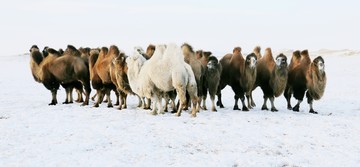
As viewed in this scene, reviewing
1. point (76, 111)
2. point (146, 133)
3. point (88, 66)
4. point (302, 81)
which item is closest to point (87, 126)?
point (146, 133)

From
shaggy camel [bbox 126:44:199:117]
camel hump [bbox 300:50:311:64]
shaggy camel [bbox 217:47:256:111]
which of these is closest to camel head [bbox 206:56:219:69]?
shaggy camel [bbox 217:47:256:111]

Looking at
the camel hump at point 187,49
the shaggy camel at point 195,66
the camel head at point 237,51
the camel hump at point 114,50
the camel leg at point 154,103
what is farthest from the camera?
the camel head at point 237,51

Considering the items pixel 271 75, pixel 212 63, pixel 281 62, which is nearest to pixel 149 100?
pixel 212 63

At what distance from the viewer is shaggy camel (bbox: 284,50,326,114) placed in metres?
14.0

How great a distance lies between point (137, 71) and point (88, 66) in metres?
3.32

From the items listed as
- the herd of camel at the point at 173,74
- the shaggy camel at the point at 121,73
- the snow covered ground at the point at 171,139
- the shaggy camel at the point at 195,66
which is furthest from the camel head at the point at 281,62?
the shaggy camel at the point at 121,73

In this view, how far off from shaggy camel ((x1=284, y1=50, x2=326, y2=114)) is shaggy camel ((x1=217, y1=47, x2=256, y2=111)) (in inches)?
68.6

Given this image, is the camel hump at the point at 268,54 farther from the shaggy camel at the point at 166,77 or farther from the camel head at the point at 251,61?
the shaggy camel at the point at 166,77

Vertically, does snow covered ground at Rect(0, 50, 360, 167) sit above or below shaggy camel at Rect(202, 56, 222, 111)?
below

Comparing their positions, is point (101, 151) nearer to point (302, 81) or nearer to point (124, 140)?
point (124, 140)

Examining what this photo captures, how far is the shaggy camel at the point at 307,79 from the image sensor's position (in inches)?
552

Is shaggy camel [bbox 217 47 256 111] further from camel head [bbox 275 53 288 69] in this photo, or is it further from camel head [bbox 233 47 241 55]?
camel head [bbox 275 53 288 69]

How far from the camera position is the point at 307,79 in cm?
1438

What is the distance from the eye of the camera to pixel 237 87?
1415cm
